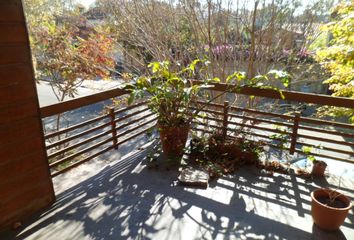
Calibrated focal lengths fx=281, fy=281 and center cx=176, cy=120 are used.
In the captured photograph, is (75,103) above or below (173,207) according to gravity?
above

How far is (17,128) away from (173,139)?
5.58 feet

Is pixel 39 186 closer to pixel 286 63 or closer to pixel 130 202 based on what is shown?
pixel 130 202

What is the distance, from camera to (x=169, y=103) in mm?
3301

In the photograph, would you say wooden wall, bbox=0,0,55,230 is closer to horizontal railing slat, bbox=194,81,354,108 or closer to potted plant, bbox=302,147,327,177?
horizontal railing slat, bbox=194,81,354,108

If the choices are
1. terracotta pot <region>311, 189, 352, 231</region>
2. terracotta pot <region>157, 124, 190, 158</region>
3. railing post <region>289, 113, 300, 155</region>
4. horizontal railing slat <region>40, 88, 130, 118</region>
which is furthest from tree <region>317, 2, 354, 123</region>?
horizontal railing slat <region>40, 88, 130, 118</region>

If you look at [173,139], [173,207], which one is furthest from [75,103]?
[173,207]

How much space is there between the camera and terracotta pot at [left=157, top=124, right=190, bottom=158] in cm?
334

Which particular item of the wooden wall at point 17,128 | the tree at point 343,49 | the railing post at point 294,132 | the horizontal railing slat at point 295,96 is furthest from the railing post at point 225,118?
the wooden wall at point 17,128

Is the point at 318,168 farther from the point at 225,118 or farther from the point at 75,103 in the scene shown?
the point at 75,103

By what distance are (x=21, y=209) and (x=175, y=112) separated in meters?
1.85

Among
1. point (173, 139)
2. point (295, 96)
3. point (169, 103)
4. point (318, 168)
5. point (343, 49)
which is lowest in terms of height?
point (318, 168)

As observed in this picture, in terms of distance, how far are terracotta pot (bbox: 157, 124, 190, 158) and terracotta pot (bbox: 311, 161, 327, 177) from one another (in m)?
1.49

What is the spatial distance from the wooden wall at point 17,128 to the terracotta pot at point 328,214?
7.55 feet

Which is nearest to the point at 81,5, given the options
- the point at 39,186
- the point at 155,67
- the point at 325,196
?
the point at 155,67
